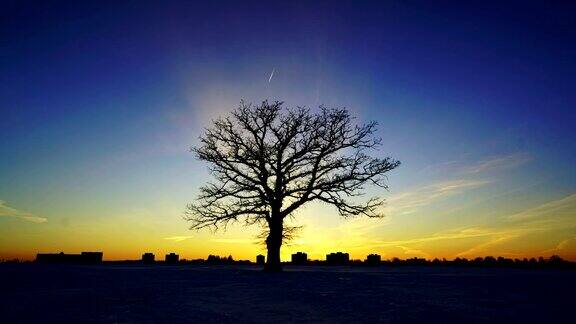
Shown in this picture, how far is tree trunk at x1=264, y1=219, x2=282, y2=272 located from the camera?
22.6 meters

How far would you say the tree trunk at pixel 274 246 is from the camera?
74.1 ft

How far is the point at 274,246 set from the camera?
75.9 ft

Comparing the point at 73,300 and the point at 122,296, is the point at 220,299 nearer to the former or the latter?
the point at 122,296

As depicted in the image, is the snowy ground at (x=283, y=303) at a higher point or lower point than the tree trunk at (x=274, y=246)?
lower

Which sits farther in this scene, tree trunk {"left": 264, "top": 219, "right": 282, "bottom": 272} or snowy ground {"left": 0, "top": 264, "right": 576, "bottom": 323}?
tree trunk {"left": 264, "top": 219, "right": 282, "bottom": 272}

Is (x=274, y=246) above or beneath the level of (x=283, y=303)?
above

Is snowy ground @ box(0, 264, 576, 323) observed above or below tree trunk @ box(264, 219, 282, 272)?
below

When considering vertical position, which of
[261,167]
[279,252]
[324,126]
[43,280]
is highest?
[324,126]

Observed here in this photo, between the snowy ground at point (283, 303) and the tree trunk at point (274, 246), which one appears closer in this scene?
the snowy ground at point (283, 303)

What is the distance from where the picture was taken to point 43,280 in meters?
13.8

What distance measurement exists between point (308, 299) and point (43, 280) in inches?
354

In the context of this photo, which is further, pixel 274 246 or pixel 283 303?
pixel 274 246

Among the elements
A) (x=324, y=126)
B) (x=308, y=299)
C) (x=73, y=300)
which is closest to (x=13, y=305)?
(x=73, y=300)

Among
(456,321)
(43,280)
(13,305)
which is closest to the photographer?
(456,321)
